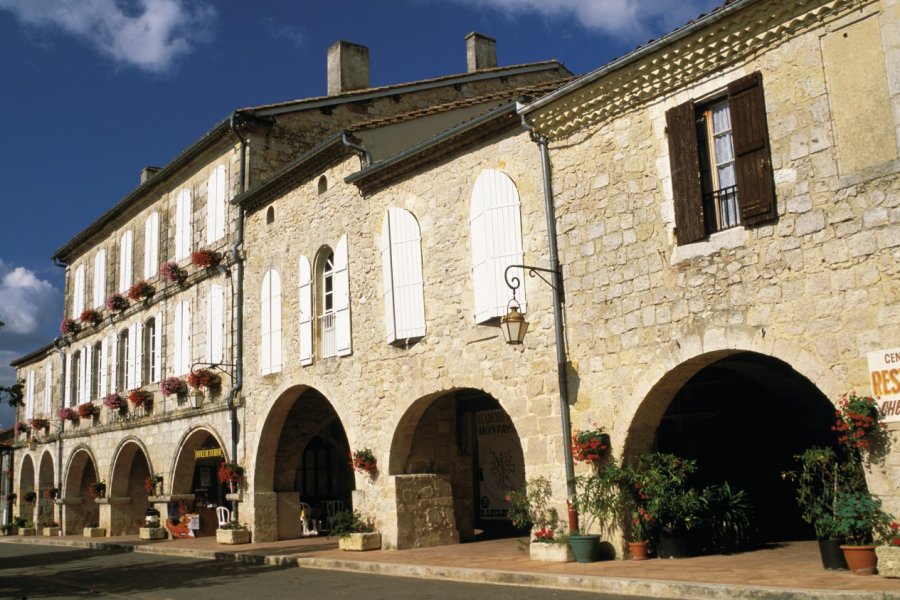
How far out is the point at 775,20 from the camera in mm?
8398

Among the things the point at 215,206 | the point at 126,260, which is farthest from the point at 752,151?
the point at 126,260

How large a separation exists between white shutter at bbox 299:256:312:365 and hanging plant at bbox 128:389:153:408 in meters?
7.02

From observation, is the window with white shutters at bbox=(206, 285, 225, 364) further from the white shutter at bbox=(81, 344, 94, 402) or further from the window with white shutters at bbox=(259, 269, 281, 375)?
the white shutter at bbox=(81, 344, 94, 402)

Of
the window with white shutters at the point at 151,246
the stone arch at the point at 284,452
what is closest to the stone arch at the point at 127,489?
the window with white shutters at the point at 151,246

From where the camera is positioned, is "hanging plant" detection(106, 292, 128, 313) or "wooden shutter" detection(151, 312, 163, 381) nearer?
"wooden shutter" detection(151, 312, 163, 381)

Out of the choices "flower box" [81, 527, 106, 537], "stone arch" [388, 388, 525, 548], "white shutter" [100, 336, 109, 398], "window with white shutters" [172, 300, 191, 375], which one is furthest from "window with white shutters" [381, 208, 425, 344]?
"white shutter" [100, 336, 109, 398]

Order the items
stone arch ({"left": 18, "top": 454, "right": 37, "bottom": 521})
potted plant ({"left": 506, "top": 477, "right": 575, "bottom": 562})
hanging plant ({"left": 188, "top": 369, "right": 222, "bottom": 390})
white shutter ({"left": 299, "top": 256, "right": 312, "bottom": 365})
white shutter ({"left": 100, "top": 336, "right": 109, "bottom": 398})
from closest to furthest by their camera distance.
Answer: potted plant ({"left": 506, "top": 477, "right": 575, "bottom": 562}) → white shutter ({"left": 299, "top": 256, "right": 312, "bottom": 365}) → hanging plant ({"left": 188, "top": 369, "right": 222, "bottom": 390}) → white shutter ({"left": 100, "top": 336, "right": 109, "bottom": 398}) → stone arch ({"left": 18, "top": 454, "right": 37, "bottom": 521})

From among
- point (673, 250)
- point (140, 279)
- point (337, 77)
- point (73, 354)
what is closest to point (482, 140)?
point (673, 250)

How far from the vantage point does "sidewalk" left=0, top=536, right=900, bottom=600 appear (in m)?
6.96

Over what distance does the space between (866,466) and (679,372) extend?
2180 mm

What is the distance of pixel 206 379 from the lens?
57.1 ft

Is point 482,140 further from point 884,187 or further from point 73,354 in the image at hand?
point 73,354

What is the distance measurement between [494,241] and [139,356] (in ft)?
43.0

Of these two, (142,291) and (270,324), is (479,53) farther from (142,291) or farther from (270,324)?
(142,291)
